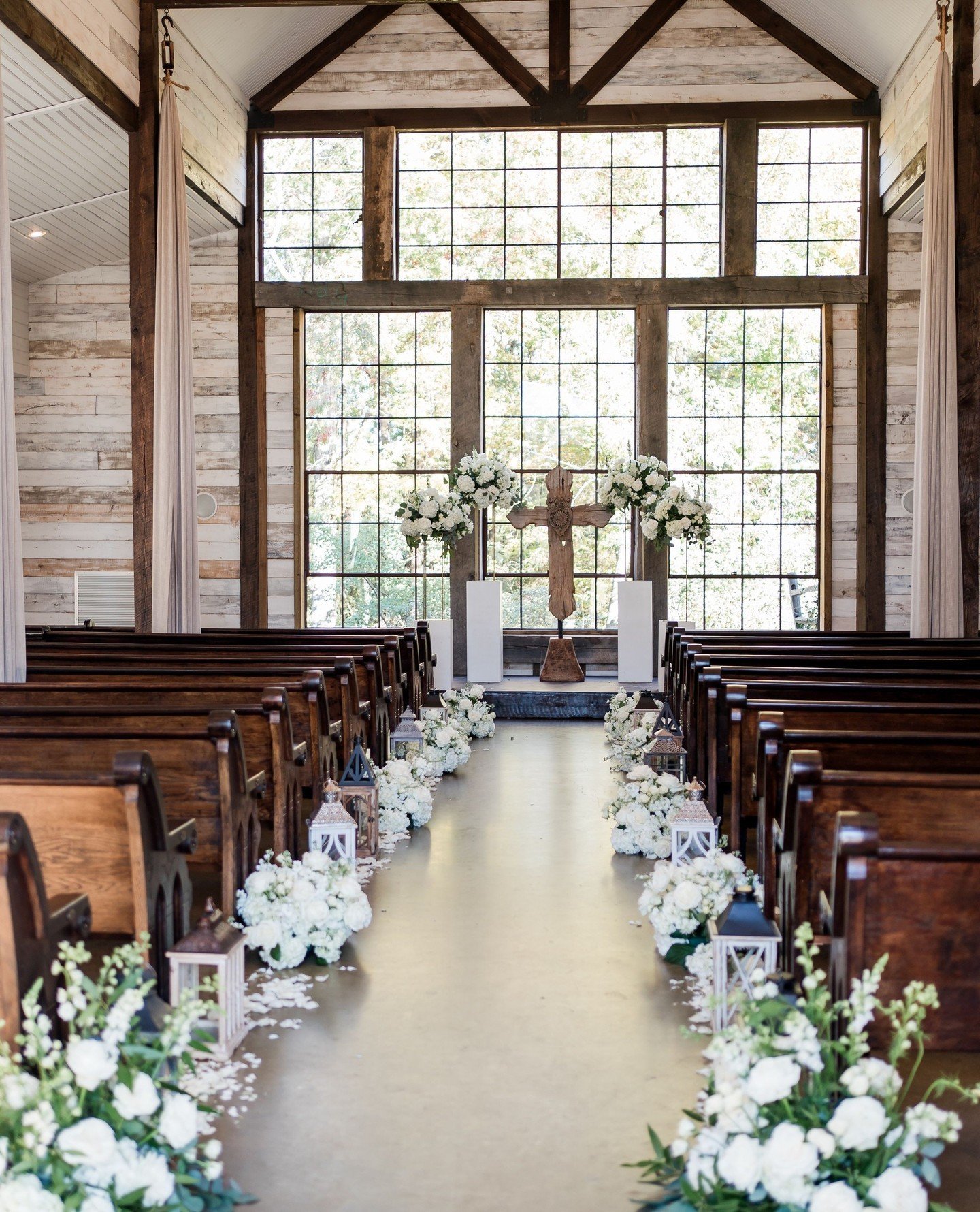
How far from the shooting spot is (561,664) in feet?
31.8

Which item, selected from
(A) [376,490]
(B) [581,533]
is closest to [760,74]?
(B) [581,533]

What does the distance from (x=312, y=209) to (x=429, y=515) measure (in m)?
3.36

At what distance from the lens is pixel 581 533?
426 inches

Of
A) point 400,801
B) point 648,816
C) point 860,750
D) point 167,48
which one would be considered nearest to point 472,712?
point 400,801

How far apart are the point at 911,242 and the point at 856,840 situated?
9.50 meters

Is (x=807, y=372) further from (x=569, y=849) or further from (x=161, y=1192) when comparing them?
(x=161, y=1192)

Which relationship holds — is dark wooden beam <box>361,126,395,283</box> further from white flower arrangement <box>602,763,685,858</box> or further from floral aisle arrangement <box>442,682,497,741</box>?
white flower arrangement <box>602,763,685,858</box>

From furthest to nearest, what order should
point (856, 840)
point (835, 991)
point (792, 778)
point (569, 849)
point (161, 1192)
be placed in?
point (569, 849), point (792, 778), point (835, 991), point (856, 840), point (161, 1192)

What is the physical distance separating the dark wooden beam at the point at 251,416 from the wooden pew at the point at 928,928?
29.5ft

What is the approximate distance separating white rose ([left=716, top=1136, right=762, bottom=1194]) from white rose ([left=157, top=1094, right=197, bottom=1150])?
76cm

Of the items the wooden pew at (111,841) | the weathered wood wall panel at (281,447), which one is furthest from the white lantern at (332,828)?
the weathered wood wall panel at (281,447)

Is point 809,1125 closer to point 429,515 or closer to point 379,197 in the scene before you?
point 429,515

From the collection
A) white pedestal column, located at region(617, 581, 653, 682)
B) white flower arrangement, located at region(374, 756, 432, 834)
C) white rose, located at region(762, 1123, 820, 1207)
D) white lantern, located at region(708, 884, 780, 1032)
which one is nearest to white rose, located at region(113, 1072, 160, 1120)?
white rose, located at region(762, 1123, 820, 1207)

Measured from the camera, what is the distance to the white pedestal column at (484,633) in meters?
9.69
